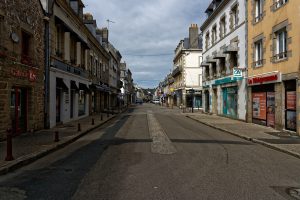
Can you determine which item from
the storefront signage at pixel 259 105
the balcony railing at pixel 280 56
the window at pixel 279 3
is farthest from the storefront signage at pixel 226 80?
the window at pixel 279 3

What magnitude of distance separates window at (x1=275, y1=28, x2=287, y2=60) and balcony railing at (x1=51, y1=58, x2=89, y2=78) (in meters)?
11.9

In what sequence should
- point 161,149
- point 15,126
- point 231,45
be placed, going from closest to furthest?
point 161,149, point 15,126, point 231,45

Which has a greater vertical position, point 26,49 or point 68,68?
point 26,49

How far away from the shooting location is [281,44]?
15.8 m

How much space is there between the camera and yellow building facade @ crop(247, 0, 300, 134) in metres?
14.1

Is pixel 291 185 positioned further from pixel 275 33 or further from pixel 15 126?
pixel 275 33

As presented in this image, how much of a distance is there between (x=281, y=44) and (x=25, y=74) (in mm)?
12556

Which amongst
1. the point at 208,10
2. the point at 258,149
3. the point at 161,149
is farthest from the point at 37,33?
the point at 208,10

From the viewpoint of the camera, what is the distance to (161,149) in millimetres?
9602

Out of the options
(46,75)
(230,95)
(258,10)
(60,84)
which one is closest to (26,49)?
(46,75)

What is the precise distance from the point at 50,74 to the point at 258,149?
1110 cm

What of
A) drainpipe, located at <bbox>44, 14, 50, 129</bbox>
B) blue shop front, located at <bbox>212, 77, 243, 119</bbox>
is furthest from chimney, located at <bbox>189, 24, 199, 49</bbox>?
drainpipe, located at <bbox>44, 14, 50, 129</bbox>

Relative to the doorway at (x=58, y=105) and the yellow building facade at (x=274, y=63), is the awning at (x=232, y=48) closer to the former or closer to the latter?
the yellow building facade at (x=274, y=63)

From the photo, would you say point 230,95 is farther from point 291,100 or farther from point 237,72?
point 291,100
